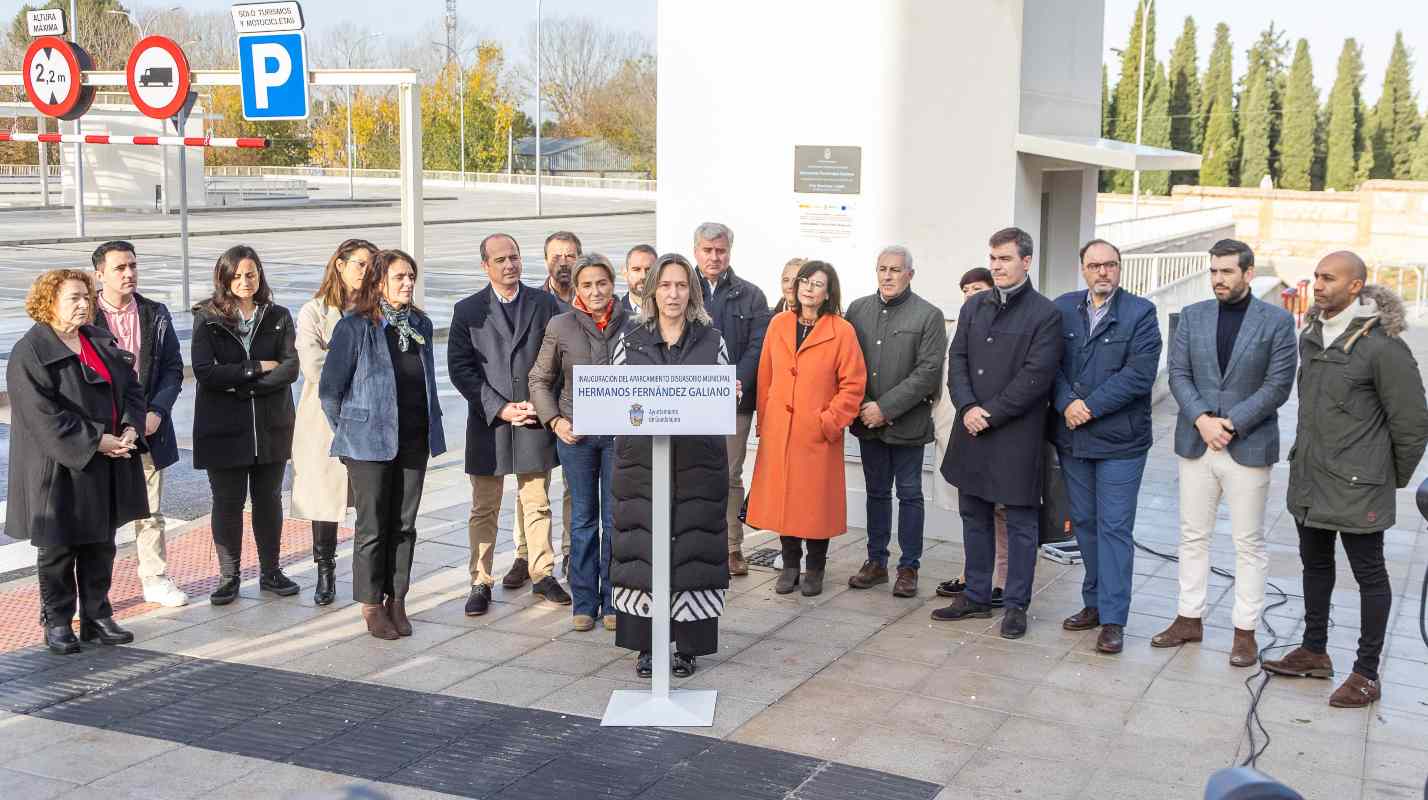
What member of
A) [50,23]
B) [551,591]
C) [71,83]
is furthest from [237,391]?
[50,23]

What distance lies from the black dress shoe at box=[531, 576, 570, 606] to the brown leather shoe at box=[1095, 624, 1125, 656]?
269 centimetres

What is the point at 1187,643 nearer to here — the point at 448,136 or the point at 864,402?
the point at 864,402

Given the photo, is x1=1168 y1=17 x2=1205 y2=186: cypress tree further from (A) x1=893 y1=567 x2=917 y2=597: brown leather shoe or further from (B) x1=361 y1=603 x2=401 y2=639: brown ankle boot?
(B) x1=361 y1=603 x2=401 y2=639: brown ankle boot

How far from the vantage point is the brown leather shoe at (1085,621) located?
7.15 meters

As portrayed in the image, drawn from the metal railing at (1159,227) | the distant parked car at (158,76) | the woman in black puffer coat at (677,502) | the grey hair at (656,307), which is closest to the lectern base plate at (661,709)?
the woman in black puffer coat at (677,502)

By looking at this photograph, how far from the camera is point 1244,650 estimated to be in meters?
6.61

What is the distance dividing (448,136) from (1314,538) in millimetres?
76854

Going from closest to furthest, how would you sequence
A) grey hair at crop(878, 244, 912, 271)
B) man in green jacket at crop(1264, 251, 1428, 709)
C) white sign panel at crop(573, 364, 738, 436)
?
1. white sign panel at crop(573, 364, 738, 436)
2. man in green jacket at crop(1264, 251, 1428, 709)
3. grey hair at crop(878, 244, 912, 271)

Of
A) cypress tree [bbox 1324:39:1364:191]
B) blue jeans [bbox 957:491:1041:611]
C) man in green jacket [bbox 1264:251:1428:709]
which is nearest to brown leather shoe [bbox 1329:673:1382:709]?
man in green jacket [bbox 1264:251:1428:709]

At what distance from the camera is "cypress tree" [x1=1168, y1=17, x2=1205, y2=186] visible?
72125 millimetres

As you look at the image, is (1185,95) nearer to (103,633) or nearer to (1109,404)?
(1109,404)

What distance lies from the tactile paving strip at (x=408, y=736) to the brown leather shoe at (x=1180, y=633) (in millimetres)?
2189

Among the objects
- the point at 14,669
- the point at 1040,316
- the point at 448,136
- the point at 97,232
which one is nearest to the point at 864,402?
the point at 1040,316

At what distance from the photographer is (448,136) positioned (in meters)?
79.6
